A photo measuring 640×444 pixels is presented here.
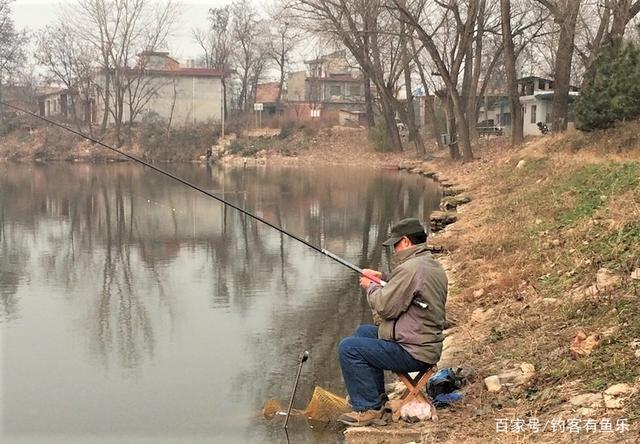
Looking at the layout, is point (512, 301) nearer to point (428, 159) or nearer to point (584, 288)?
point (584, 288)

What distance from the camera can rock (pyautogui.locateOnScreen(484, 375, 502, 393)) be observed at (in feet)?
17.7

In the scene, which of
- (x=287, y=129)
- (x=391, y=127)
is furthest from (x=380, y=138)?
(x=287, y=129)

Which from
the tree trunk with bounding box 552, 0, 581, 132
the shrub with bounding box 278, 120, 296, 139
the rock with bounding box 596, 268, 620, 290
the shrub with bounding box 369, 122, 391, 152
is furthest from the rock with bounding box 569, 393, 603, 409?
the shrub with bounding box 278, 120, 296, 139

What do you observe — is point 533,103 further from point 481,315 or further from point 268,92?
point 268,92

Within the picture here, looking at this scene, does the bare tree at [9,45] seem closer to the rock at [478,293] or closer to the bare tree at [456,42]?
the bare tree at [456,42]

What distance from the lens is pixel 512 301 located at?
7543 millimetres

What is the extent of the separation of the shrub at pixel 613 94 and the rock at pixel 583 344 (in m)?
14.5

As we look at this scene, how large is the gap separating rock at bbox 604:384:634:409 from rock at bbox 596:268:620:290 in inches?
71.1

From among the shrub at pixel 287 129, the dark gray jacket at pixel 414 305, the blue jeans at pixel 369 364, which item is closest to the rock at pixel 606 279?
the dark gray jacket at pixel 414 305

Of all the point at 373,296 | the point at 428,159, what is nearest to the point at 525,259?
the point at 373,296

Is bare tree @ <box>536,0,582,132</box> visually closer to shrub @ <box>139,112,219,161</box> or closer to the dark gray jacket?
the dark gray jacket

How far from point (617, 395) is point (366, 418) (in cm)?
161

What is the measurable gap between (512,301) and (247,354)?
2672 millimetres

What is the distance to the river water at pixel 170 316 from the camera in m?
6.17
